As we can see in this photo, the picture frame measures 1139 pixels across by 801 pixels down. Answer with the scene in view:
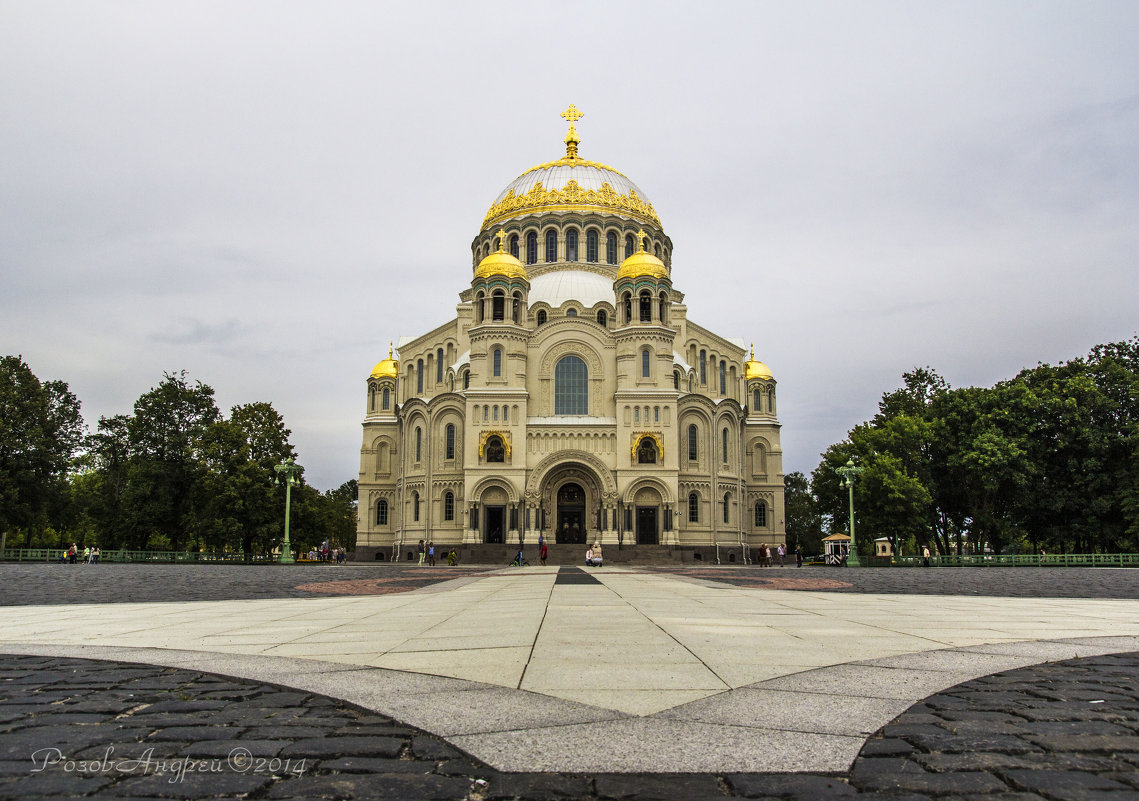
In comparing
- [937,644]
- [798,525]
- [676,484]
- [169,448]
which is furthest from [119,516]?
[798,525]

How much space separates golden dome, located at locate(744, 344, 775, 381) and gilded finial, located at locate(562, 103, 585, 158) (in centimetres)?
2226

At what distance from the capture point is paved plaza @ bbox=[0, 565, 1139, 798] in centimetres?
355

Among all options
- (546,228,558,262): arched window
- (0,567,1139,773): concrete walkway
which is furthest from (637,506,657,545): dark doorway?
(0,567,1139,773): concrete walkway

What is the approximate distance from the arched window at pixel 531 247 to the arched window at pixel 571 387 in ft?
38.6

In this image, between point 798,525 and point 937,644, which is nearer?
point 937,644

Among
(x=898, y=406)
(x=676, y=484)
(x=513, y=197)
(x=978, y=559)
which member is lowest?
(x=978, y=559)

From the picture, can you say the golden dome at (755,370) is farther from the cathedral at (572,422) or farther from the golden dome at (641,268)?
the golden dome at (641,268)

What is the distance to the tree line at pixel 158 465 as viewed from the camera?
45.2 meters

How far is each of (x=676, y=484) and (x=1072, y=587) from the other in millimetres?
29785

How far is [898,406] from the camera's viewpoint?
53062mm

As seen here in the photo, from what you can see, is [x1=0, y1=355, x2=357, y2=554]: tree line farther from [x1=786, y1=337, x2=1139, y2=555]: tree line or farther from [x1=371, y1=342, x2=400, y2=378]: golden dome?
[x1=786, y1=337, x2=1139, y2=555]: tree line

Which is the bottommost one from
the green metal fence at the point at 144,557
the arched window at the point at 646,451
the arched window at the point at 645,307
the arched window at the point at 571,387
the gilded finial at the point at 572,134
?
the green metal fence at the point at 144,557

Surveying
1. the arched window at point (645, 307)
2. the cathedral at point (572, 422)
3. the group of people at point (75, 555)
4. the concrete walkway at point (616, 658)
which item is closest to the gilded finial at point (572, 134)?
the cathedral at point (572, 422)

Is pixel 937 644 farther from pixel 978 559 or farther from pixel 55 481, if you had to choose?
pixel 55 481
